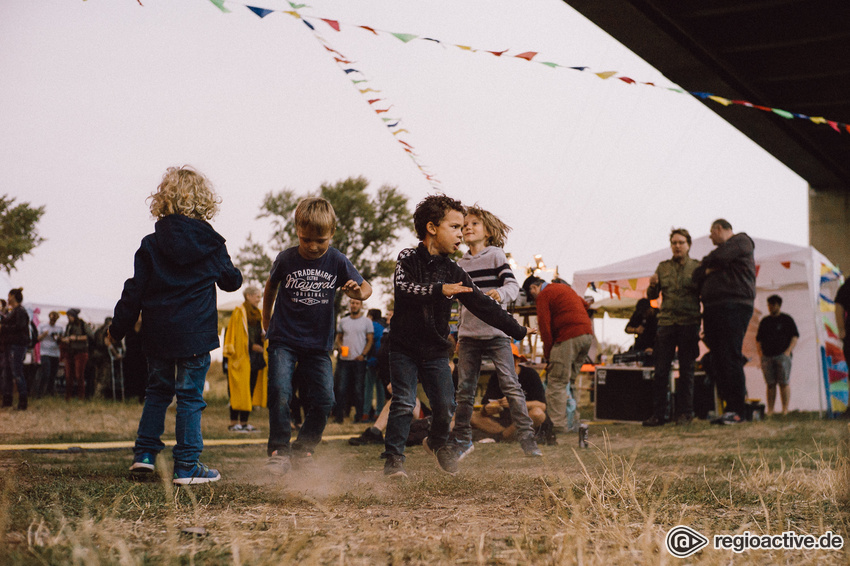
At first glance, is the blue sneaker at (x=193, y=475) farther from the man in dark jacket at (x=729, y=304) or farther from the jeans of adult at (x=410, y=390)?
the man in dark jacket at (x=729, y=304)

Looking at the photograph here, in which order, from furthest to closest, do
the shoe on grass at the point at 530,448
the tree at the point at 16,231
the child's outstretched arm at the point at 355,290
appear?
1. the tree at the point at 16,231
2. the shoe on grass at the point at 530,448
3. the child's outstretched arm at the point at 355,290

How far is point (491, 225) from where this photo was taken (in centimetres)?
602

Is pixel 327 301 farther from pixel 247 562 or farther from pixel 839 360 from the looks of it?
pixel 839 360

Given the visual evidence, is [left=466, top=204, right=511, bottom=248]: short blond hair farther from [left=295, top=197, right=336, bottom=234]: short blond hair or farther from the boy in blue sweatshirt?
the boy in blue sweatshirt

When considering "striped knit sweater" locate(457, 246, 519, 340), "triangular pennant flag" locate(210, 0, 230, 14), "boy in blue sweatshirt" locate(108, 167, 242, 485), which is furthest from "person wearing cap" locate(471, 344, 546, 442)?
"triangular pennant flag" locate(210, 0, 230, 14)

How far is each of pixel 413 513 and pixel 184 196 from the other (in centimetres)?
230

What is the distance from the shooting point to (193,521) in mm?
2645

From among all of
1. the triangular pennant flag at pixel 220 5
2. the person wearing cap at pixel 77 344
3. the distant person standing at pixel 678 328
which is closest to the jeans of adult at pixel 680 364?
the distant person standing at pixel 678 328

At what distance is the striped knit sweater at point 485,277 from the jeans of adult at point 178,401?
2166mm

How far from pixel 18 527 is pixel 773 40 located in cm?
946

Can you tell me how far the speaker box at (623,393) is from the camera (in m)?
10.3

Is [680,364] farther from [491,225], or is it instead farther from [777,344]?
[491,225]

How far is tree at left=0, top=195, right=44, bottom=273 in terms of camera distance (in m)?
32.6

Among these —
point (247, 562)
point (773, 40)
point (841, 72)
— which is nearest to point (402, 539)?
point (247, 562)
